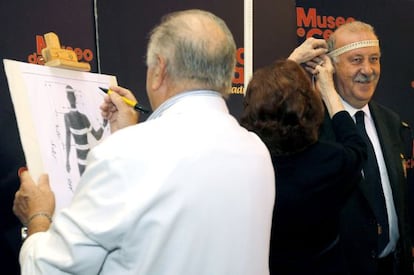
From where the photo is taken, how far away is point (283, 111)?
1.60m

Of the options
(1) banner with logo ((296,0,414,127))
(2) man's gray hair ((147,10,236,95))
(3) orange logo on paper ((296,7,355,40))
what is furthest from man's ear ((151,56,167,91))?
(1) banner with logo ((296,0,414,127))

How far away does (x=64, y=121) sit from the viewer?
64.2 inches

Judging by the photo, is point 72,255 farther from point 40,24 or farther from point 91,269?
point 40,24

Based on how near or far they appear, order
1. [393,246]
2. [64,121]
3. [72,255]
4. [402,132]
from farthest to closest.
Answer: [402,132]
[393,246]
[64,121]
[72,255]

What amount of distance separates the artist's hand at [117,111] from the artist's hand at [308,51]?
2.43 ft

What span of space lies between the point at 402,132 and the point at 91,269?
69.7 inches

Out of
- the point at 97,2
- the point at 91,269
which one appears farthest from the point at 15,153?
the point at 91,269

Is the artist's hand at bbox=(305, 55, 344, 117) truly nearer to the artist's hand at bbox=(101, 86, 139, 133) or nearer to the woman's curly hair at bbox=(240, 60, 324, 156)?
the woman's curly hair at bbox=(240, 60, 324, 156)

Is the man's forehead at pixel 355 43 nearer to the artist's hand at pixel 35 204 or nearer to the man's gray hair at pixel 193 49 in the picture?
the man's gray hair at pixel 193 49

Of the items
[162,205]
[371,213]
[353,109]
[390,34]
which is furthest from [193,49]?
[390,34]

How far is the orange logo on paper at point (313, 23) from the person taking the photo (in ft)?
9.34

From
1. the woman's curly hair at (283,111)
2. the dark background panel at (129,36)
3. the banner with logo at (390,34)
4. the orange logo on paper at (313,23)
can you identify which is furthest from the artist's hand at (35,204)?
the banner with logo at (390,34)

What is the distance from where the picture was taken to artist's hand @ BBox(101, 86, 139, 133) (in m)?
1.69

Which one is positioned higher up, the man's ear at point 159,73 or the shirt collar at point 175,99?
the man's ear at point 159,73
